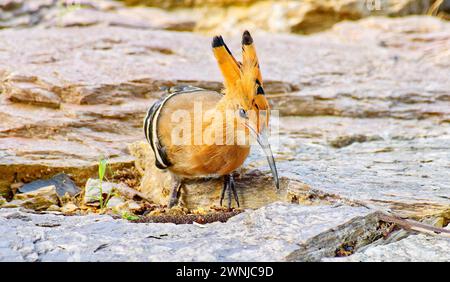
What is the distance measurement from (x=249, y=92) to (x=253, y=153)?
1.14 m

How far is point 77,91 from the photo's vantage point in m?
5.54

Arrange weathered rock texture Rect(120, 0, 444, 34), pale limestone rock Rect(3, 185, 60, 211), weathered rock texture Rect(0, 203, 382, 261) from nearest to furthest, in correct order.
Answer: weathered rock texture Rect(0, 203, 382, 261)
pale limestone rock Rect(3, 185, 60, 211)
weathered rock texture Rect(120, 0, 444, 34)

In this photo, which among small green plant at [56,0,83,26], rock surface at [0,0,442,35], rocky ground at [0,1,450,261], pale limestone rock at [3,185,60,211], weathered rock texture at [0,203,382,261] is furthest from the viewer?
rock surface at [0,0,442,35]

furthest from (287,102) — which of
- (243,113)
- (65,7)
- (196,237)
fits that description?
(65,7)

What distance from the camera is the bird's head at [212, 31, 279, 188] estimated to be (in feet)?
12.7

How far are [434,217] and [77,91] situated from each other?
9.50 feet

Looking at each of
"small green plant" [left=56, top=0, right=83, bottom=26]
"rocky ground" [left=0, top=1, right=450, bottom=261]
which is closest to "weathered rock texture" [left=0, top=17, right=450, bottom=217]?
"rocky ground" [left=0, top=1, right=450, bottom=261]

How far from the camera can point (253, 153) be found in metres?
4.99

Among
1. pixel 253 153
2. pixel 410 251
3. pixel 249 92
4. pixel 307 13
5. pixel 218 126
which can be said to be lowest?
pixel 410 251

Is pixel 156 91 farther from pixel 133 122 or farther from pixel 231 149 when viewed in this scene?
pixel 231 149

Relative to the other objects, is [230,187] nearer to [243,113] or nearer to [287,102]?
[243,113]

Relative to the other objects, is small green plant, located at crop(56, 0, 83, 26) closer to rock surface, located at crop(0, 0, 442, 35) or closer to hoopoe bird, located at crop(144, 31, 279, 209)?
rock surface, located at crop(0, 0, 442, 35)

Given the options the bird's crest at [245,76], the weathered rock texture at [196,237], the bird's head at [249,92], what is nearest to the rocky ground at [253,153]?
the weathered rock texture at [196,237]

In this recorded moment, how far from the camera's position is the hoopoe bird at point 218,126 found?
389 centimetres
